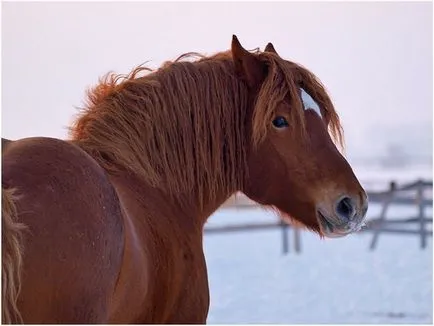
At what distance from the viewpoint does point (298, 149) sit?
3.28 meters

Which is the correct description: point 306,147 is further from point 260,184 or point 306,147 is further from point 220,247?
point 220,247

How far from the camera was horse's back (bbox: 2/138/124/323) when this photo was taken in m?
2.16

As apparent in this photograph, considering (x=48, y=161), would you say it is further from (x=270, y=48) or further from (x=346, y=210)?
(x=270, y=48)

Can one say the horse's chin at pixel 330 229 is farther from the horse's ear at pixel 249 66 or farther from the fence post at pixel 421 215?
the fence post at pixel 421 215

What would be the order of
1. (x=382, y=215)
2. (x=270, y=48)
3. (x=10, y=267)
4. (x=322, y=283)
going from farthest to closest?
(x=382, y=215) < (x=322, y=283) < (x=270, y=48) < (x=10, y=267)

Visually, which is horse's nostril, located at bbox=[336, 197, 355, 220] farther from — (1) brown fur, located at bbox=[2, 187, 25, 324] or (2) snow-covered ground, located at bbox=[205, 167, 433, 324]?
(2) snow-covered ground, located at bbox=[205, 167, 433, 324]

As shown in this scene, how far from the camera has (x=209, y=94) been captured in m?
3.34

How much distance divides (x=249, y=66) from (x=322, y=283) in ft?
21.9

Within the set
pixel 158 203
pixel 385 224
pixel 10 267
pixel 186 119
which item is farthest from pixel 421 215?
pixel 10 267

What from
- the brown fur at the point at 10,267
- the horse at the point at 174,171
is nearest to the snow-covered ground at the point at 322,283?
the horse at the point at 174,171

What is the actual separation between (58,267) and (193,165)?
1.17 m

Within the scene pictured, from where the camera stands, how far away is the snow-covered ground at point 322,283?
24.5 ft

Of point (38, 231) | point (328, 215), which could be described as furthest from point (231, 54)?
point (38, 231)

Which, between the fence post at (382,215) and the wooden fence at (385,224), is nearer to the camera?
the wooden fence at (385,224)
